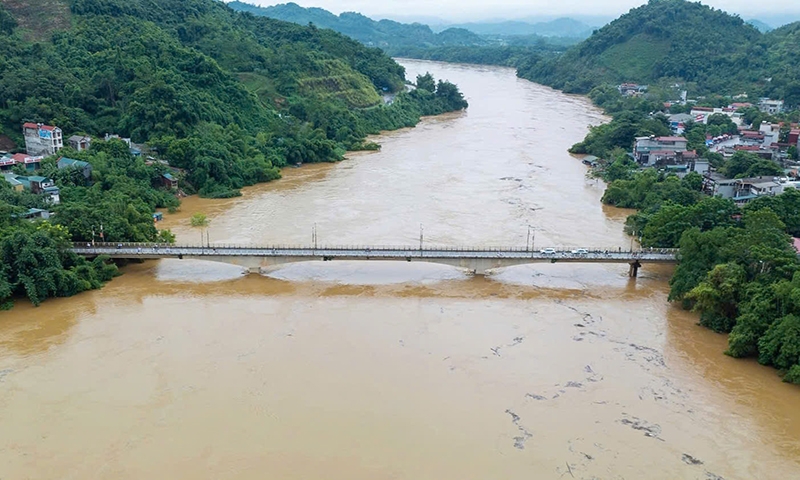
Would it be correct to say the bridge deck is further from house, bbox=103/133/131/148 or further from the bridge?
house, bbox=103/133/131/148

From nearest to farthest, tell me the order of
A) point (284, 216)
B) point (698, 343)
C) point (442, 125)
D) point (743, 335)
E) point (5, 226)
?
point (743, 335), point (698, 343), point (5, 226), point (284, 216), point (442, 125)

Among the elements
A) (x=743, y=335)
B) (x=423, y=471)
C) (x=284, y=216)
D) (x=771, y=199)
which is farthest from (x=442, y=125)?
(x=423, y=471)

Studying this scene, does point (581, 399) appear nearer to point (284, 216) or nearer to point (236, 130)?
point (284, 216)

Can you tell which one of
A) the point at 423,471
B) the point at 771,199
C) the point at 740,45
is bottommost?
the point at 423,471

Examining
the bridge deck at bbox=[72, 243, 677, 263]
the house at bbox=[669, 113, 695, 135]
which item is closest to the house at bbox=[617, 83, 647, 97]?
the house at bbox=[669, 113, 695, 135]

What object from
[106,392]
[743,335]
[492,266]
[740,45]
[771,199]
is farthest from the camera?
[740,45]

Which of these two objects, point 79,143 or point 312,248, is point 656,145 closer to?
point 312,248

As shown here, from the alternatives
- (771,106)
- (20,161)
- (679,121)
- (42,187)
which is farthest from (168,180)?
(771,106)

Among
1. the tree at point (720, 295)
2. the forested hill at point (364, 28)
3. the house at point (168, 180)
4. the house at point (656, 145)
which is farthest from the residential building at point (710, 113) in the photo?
the forested hill at point (364, 28)
